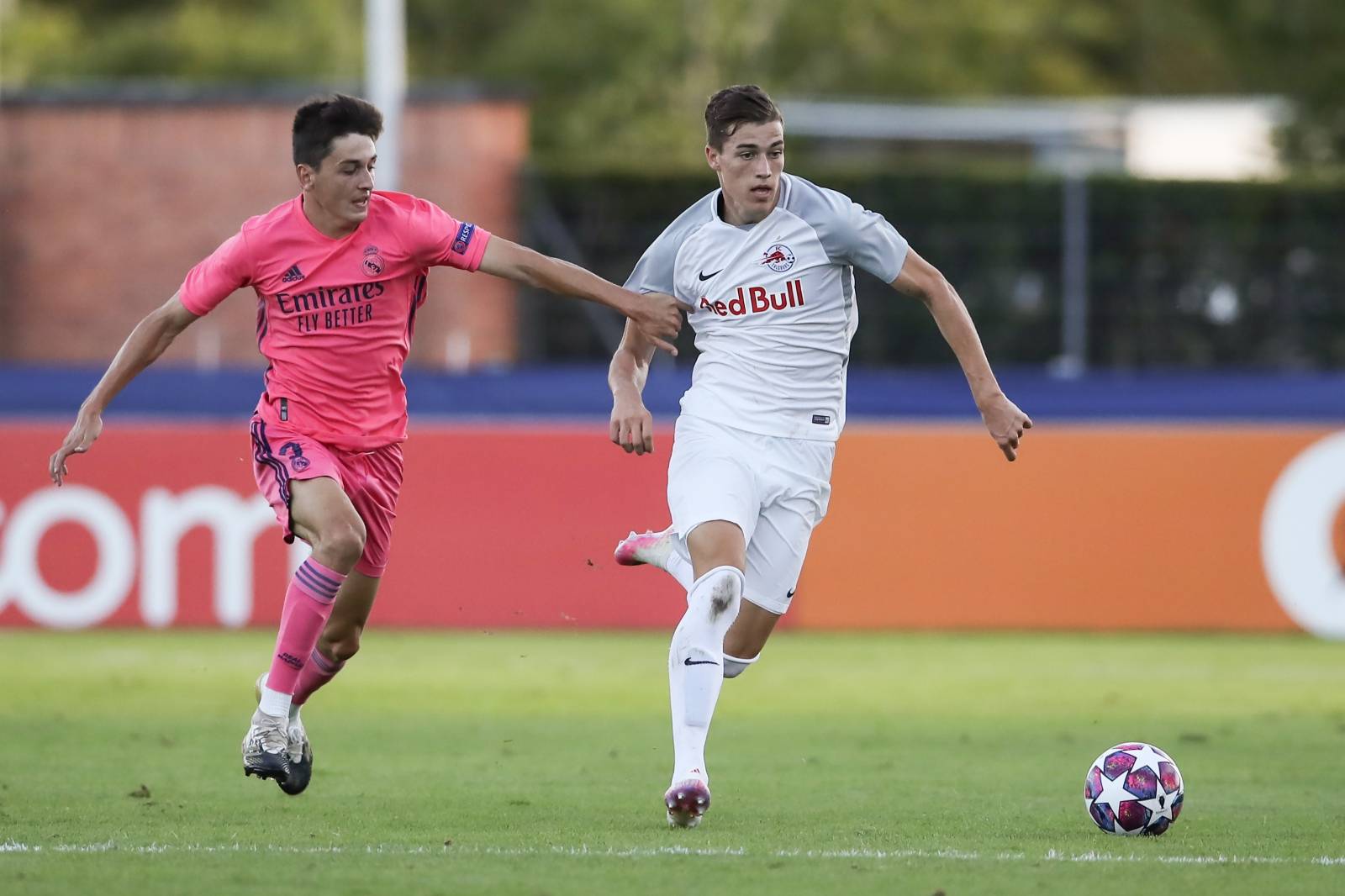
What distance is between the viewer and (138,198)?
24.2 metres

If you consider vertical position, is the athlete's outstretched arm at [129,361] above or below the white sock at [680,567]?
above

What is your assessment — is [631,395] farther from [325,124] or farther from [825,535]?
[825,535]

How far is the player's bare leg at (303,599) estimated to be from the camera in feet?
24.8

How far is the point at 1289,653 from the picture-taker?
Result: 13.8 meters

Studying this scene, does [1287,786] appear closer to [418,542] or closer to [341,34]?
[418,542]

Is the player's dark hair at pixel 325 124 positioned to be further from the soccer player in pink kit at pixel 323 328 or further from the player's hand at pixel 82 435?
the player's hand at pixel 82 435

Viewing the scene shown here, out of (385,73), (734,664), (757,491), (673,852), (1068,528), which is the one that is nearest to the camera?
(673,852)

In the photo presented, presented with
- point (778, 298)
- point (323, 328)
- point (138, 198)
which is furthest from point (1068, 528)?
point (138, 198)

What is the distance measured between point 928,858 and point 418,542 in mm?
9013

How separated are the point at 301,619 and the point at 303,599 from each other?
0.07 meters

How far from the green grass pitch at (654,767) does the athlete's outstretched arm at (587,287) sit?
1.73 metres

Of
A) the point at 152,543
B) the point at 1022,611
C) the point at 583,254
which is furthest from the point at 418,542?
the point at 583,254

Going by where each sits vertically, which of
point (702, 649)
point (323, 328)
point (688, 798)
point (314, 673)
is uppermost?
point (323, 328)

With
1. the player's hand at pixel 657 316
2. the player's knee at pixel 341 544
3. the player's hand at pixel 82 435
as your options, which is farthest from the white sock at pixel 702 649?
the player's hand at pixel 82 435
